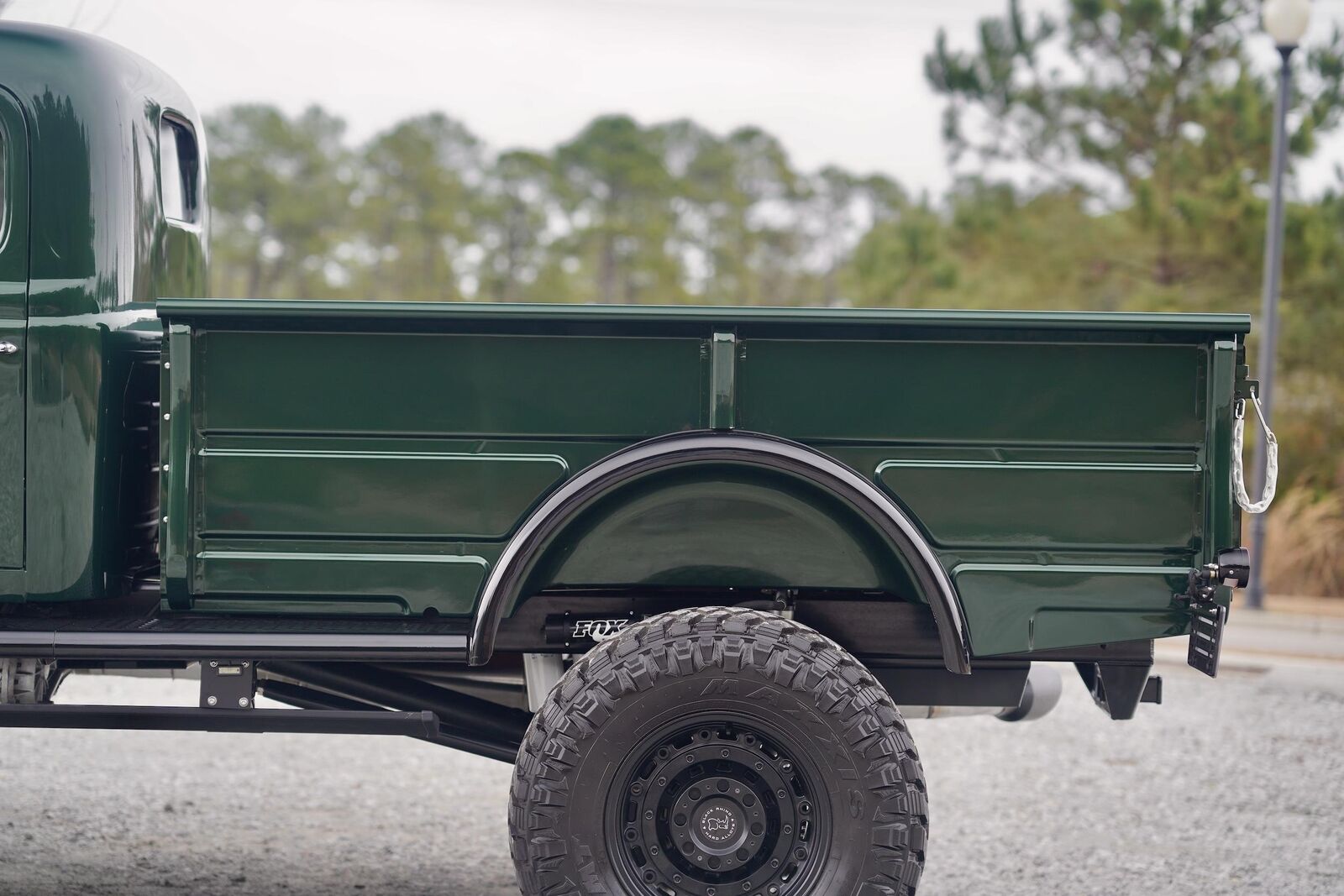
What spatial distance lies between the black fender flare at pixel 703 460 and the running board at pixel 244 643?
160 millimetres

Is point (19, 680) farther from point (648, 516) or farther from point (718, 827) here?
point (718, 827)

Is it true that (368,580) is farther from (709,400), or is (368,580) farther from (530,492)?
(709,400)

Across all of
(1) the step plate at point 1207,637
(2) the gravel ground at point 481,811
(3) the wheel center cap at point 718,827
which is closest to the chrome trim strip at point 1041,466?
(1) the step plate at point 1207,637

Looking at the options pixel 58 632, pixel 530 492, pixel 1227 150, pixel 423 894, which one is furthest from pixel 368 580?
pixel 1227 150

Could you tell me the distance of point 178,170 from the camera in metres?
3.73

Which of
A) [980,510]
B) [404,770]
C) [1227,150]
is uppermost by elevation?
[1227,150]

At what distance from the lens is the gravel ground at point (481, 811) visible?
3.77 meters

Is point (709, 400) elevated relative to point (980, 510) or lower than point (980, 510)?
elevated

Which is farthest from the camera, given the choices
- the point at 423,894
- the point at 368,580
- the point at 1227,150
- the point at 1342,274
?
the point at 1227,150

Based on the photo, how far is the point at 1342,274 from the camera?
1113cm

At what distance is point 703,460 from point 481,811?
7.54 ft

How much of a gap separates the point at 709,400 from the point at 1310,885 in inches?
101

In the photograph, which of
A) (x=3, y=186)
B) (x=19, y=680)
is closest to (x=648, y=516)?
(x=19, y=680)

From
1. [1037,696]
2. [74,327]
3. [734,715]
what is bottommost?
[1037,696]
